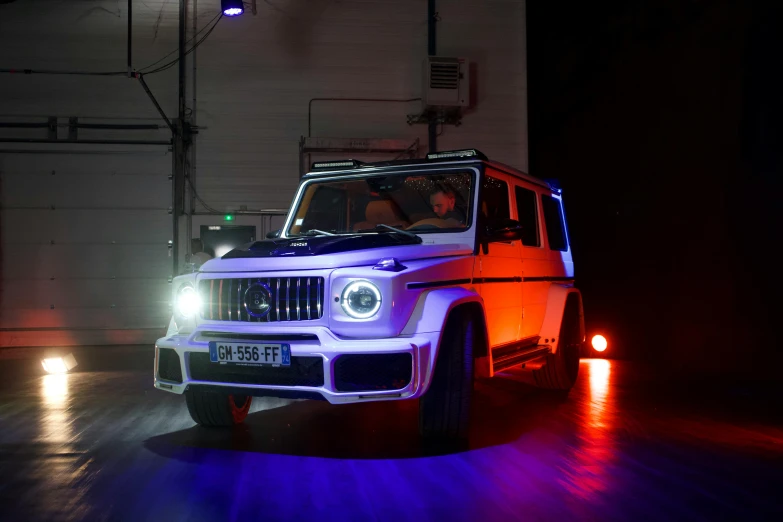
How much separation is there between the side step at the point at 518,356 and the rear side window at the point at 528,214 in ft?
3.04

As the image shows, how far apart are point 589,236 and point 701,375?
478 cm

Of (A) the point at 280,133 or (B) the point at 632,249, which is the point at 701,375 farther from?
(A) the point at 280,133

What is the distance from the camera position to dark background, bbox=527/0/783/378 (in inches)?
350

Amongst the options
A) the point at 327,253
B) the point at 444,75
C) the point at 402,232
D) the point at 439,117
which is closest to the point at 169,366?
the point at 327,253

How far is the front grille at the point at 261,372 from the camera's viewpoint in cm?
432

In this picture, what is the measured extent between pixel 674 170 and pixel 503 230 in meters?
6.76

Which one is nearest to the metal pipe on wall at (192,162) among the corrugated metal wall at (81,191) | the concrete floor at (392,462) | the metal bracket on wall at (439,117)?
the corrugated metal wall at (81,191)

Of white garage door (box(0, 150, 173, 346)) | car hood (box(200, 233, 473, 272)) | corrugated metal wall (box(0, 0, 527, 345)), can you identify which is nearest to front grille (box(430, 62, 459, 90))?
corrugated metal wall (box(0, 0, 527, 345))

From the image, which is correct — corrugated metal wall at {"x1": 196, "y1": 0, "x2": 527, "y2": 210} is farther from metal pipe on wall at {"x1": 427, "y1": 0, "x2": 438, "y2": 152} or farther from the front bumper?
the front bumper

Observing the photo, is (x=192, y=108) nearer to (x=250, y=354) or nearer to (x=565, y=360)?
(x=565, y=360)

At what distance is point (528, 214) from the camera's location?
653 centimetres

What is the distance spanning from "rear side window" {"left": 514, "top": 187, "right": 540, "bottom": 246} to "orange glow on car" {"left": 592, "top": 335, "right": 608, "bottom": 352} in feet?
15.0

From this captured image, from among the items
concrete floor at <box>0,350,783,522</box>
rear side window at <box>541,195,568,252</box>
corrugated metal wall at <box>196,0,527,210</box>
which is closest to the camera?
concrete floor at <box>0,350,783,522</box>

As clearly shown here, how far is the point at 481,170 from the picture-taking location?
5410mm
